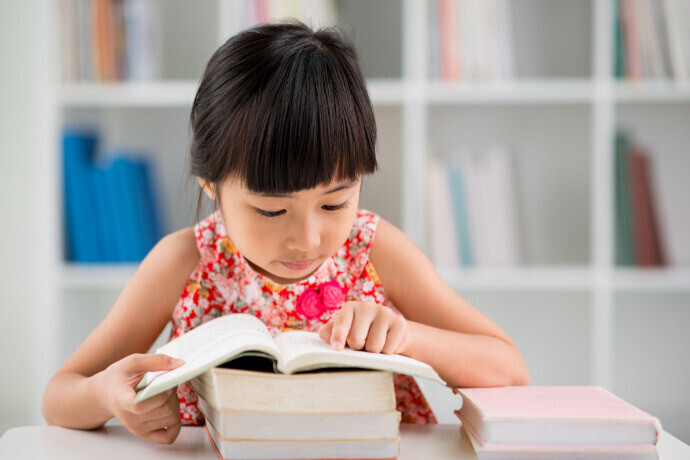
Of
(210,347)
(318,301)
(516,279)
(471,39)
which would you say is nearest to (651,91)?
(471,39)

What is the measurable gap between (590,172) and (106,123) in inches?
57.7

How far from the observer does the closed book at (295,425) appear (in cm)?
59

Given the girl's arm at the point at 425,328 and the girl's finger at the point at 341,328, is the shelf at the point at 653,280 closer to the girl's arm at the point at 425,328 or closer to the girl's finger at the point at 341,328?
the girl's arm at the point at 425,328

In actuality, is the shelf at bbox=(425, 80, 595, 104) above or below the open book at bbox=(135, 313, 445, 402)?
above

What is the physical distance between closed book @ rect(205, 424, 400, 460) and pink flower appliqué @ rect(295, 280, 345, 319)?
1.27 ft

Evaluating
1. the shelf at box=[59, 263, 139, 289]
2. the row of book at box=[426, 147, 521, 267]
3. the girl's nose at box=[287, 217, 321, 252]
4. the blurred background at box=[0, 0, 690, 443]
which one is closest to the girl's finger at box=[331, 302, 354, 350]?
the girl's nose at box=[287, 217, 321, 252]

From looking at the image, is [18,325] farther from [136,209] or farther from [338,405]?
[338,405]

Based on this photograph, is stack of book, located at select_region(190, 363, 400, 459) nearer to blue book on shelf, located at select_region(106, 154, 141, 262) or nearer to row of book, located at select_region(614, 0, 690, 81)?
blue book on shelf, located at select_region(106, 154, 141, 262)

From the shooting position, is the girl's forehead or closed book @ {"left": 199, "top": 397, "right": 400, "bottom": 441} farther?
the girl's forehead

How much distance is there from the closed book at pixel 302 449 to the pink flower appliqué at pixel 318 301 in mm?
386

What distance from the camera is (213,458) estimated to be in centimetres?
65

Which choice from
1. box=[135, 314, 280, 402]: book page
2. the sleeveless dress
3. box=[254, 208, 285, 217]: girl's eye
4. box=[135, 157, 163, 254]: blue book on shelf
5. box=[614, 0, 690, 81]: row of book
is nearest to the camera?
box=[135, 314, 280, 402]: book page

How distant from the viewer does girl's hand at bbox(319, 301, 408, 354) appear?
65 centimetres

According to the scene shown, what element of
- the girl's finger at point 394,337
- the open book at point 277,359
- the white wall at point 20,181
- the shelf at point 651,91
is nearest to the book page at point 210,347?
the open book at point 277,359
